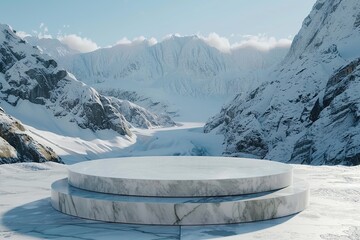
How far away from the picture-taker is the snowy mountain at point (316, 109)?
6756 centimetres

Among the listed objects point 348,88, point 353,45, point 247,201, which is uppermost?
point 353,45

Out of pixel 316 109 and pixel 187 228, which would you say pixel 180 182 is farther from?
pixel 316 109

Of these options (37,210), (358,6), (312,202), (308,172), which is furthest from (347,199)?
(358,6)

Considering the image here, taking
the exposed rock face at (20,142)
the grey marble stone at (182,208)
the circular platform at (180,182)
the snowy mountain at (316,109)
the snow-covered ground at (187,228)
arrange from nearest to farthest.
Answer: the snow-covered ground at (187,228) → the grey marble stone at (182,208) → the circular platform at (180,182) → the snowy mountain at (316,109) → the exposed rock face at (20,142)

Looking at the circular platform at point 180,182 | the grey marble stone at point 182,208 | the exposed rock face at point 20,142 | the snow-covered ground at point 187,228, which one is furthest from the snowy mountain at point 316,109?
the grey marble stone at point 182,208

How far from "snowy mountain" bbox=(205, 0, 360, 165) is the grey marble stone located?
1991 inches

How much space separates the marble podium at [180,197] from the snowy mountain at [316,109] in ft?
165

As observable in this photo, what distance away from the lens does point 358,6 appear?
14088cm

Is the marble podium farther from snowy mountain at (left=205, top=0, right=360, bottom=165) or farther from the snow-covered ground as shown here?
snowy mountain at (left=205, top=0, right=360, bottom=165)

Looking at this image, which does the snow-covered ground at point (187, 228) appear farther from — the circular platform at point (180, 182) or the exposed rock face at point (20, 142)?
the exposed rock face at point (20, 142)

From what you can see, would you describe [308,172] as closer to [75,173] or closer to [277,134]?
[75,173]

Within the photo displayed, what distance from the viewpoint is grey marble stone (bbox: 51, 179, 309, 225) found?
8.96 metres

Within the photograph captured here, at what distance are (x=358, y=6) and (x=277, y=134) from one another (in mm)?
67146

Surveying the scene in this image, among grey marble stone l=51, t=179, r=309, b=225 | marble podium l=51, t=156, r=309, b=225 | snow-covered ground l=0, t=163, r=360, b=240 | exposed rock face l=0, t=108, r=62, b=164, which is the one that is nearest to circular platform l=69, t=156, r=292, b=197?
marble podium l=51, t=156, r=309, b=225
